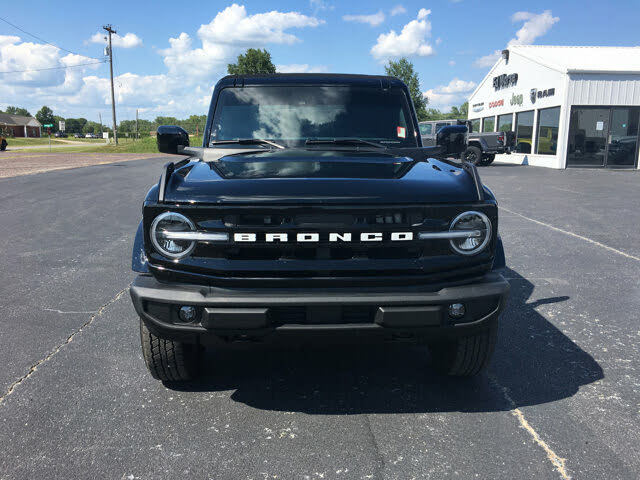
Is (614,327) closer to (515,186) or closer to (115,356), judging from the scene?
(115,356)

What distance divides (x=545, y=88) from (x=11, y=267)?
Result: 25.9m

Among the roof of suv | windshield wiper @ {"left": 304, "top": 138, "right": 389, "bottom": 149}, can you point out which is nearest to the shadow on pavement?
Result: windshield wiper @ {"left": 304, "top": 138, "right": 389, "bottom": 149}

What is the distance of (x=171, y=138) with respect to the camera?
12.7 feet

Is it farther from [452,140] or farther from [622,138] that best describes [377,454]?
[622,138]

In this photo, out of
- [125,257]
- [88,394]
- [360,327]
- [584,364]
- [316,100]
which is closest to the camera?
[360,327]

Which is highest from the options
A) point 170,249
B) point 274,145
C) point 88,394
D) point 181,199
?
point 274,145

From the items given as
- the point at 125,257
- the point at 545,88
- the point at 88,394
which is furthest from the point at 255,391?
the point at 545,88

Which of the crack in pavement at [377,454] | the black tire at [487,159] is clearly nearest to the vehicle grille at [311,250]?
the crack in pavement at [377,454]

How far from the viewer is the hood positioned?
95.7 inches

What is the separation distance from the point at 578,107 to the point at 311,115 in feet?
78.1

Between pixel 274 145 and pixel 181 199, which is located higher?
pixel 274 145

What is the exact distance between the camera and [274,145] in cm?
356

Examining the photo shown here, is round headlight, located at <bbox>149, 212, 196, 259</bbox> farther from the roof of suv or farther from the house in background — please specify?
the house in background

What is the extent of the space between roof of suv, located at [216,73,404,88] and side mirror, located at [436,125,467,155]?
59 cm
